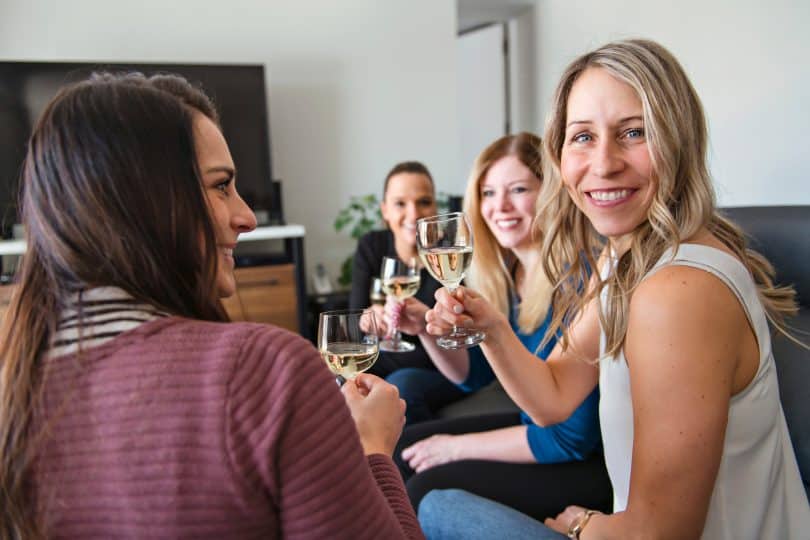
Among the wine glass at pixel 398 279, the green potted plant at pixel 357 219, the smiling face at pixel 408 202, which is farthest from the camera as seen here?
the green potted plant at pixel 357 219

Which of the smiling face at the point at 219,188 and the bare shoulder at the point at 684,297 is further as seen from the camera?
the bare shoulder at the point at 684,297

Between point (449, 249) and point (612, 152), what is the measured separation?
370 mm

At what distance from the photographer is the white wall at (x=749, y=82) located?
2588mm

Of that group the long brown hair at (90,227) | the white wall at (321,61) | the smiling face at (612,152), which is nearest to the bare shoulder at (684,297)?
the smiling face at (612,152)

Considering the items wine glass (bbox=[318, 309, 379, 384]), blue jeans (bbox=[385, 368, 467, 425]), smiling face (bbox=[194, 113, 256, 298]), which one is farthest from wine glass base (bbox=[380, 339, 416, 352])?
smiling face (bbox=[194, 113, 256, 298])

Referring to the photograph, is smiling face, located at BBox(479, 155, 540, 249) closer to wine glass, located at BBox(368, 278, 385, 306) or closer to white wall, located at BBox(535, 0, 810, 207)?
wine glass, located at BBox(368, 278, 385, 306)

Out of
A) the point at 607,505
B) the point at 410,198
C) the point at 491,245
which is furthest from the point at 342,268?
the point at 607,505

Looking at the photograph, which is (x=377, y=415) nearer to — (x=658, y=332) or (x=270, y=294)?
(x=658, y=332)

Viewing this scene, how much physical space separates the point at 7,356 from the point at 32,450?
0.10 m

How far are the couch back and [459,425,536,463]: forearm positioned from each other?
1.88 feet

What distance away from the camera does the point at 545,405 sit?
4.50 ft

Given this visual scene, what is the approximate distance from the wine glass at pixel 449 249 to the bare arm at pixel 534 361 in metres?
0.04

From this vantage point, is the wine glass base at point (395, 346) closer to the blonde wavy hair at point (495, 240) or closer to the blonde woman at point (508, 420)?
the blonde woman at point (508, 420)

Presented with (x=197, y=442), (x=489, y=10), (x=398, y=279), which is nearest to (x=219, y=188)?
(x=197, y=442)
